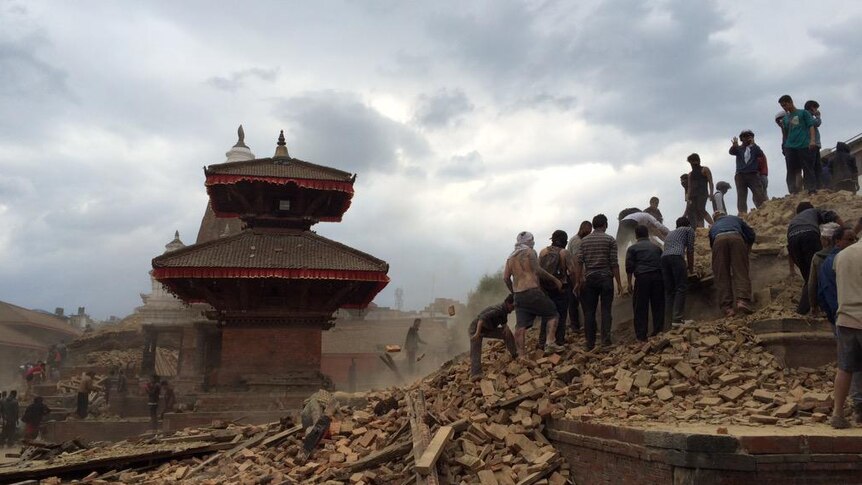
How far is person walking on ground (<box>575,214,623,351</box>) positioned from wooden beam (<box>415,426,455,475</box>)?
118 inches

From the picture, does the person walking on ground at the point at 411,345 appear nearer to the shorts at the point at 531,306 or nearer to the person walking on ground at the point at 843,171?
the person walking on ground at the point at 843,171

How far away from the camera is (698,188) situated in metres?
13.5

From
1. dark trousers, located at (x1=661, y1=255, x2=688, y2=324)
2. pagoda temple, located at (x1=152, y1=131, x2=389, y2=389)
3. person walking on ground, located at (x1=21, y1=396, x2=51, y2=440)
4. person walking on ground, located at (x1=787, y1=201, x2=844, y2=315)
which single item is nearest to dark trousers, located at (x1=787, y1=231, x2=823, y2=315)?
person walking on ground, located at (x1=787, y1=201, x2=844, y2=315)

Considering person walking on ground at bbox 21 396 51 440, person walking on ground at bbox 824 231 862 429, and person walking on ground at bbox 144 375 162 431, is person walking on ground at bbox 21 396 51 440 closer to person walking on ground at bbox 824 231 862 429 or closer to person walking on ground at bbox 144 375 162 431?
person walking on ground at bbox 144 375 162 431

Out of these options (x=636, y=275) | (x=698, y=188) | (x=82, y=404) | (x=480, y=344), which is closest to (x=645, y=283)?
(x=636, y=275)

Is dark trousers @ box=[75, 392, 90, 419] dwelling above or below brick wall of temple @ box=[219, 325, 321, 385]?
below

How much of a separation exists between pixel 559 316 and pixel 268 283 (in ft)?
27.3

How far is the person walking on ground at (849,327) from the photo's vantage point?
5590 mm

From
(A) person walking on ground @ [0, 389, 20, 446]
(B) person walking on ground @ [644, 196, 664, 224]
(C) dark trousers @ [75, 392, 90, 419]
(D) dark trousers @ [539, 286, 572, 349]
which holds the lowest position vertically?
(A) person walking on ground @ [0, 389, 20, 446]

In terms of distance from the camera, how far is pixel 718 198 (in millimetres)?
13945

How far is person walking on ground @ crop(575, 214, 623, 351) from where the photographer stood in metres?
9.21

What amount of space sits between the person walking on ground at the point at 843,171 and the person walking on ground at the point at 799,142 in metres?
2.26

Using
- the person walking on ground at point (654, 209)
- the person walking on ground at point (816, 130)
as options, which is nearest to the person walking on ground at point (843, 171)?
the person walking on ground at point (816, 130)

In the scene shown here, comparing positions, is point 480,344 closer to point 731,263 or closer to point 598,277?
point 598,277
